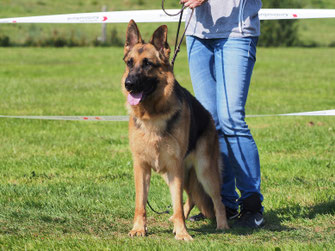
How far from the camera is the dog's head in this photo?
4570 mm

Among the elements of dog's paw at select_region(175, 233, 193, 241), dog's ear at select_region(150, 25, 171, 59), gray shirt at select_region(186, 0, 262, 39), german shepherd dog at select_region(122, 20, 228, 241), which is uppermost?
gray shirt at select_region(186, 0, 262, 39)

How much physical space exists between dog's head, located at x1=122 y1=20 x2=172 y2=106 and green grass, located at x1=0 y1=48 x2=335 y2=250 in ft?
3.90

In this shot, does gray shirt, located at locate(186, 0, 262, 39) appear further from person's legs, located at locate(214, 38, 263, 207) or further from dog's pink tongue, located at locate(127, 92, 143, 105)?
dog's pink tongue, located at locate(127, 92, 143, 105)

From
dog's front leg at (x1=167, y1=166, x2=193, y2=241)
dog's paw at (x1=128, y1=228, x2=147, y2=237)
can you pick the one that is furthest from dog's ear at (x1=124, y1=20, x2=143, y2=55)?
dog's paw at (x1=128, y1=228, x2=147, y2=237)

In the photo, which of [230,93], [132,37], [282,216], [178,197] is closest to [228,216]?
[282,216]

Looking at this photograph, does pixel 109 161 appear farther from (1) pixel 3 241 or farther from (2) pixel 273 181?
(1) pixel 3 241

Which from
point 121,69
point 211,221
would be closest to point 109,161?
point 211,221

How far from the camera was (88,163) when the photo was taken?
7.82 meters

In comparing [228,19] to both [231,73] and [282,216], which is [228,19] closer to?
[231,73]

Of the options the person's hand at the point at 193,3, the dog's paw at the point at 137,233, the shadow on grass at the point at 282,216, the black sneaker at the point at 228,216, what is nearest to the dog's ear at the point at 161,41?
the person's hand at the point at 193,3

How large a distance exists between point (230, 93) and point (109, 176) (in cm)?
269

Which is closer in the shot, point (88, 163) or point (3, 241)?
point (3, 241)

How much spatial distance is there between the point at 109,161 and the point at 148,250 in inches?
151

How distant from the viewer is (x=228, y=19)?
16.5 feet
